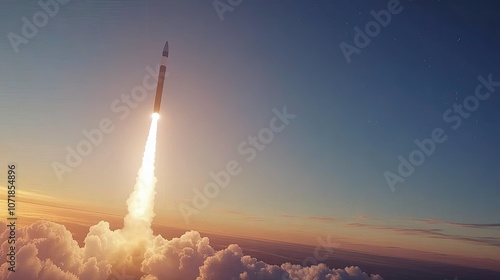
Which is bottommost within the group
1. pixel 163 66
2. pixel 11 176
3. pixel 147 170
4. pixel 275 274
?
pixel 275 274

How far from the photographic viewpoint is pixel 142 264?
346 ft

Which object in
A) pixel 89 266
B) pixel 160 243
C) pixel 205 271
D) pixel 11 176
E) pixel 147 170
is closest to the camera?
pixel 11 176

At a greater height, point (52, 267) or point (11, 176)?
point (11, 176)

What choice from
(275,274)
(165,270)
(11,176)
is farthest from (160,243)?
(11,176)

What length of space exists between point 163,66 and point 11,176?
33603mm

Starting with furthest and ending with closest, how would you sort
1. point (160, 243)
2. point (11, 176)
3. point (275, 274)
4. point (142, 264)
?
point (275, 274) < point (160, 243) < point (142, 264) < point (11, 176)

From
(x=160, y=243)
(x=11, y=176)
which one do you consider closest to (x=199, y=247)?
(x=160, y=243)

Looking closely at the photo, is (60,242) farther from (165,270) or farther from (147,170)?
(147,170)

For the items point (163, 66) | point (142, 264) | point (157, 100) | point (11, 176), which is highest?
point (163, 66)

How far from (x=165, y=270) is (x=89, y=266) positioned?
3766cm

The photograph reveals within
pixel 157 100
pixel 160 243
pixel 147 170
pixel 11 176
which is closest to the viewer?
pixel 11 176

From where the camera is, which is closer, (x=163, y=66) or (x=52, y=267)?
(x=163, y=66)

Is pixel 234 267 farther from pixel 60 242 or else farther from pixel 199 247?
pixel 60 242

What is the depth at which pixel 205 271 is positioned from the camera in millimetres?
152125
